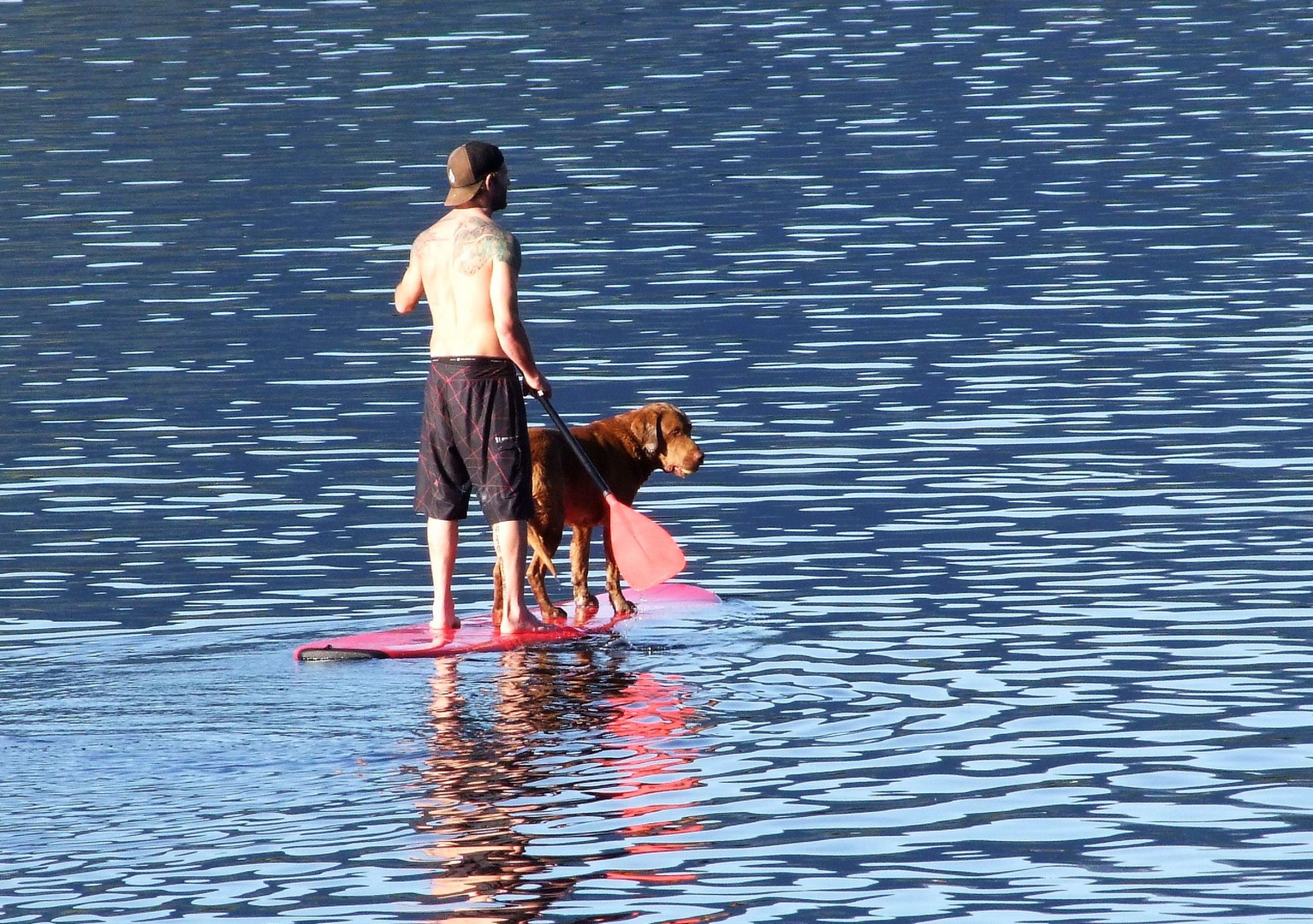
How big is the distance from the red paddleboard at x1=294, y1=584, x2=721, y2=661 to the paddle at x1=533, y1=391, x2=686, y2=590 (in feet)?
0.50

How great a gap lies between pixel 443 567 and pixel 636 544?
1.18m

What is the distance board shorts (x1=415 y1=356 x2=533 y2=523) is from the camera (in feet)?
37.4

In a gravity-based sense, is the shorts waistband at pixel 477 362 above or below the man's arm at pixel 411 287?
below

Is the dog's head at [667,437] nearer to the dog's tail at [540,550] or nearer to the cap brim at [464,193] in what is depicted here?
the dog's tail at [540,550]

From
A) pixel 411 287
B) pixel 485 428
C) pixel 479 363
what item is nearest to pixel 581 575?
pixel 485 428

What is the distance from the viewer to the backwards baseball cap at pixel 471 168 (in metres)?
11.4

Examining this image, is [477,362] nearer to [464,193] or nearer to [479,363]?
[479,363]

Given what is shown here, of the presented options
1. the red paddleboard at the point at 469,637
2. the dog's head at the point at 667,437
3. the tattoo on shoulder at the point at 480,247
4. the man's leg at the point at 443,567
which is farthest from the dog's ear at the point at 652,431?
the tattoo on shoulder at the point at 480,247

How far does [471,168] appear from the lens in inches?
447

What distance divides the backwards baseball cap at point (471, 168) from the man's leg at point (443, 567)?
1625 mm

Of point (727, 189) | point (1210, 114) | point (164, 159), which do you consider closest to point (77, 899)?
point (727, 189)

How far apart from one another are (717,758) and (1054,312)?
12.1 meters

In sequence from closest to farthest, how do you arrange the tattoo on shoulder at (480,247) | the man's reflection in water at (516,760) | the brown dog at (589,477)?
the man's reflection in water at (516,760)
the tattoo on shoulder at (480,247)
the brown dog at (589,477)

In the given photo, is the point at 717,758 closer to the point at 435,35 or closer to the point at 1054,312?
the point at 1054,312
